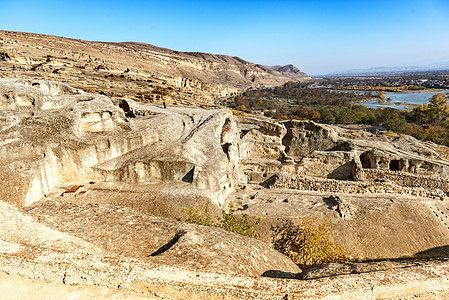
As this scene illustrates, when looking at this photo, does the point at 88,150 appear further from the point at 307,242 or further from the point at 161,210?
the point at 307,242

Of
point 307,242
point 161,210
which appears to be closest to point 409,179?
point 307,242

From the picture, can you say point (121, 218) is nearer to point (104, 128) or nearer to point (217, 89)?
point (104, 128)

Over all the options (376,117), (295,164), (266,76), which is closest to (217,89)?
(376,117)

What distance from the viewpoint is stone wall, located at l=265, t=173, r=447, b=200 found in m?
14.2

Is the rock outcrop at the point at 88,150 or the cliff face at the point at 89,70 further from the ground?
the cliff face at the point at 89,70

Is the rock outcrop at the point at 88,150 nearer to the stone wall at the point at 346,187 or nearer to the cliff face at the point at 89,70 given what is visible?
the stone wall at the point at 346,187

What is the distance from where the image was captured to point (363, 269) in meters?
5.46

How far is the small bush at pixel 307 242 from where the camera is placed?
29.3 feet

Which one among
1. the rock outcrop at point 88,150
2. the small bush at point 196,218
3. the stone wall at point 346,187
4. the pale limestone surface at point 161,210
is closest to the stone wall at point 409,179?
the stone wall at point 346,187

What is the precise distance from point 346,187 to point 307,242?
660 cm

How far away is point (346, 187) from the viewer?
1439cm

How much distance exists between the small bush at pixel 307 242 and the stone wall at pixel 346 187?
3845 millimetres

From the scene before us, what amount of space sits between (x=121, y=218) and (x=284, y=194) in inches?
383

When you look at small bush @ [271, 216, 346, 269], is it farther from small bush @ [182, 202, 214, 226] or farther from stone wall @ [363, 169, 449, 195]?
stone wall @ [363, 169, 449, 195]
